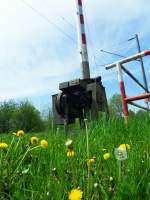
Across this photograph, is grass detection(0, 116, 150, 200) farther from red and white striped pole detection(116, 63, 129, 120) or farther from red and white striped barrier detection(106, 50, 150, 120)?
red and white striped pole detection(116, 63, 129, 120)

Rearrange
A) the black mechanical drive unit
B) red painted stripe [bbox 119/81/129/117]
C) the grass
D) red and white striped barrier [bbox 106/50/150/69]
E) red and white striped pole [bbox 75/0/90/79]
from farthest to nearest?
red and white striped pole [bbox 75/0/90/79]
the black mechanical drive unit
red and white striped barrier [bbox 106/50/150/69]
red painted stripe [bbox 119/81/129/117]
the grass

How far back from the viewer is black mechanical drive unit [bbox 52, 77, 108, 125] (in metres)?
6.18

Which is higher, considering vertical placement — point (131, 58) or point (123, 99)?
point (131, 58)

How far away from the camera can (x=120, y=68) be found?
5.70 metres

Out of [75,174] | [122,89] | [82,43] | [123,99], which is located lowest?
[75,174]

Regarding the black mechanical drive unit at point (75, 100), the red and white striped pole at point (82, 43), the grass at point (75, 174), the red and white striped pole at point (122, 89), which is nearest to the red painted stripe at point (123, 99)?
the red and white striped pole at point (122, 89)

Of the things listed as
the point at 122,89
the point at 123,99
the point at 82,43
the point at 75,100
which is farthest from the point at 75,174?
the point at 82,43

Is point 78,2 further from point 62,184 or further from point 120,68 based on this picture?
point 62,184

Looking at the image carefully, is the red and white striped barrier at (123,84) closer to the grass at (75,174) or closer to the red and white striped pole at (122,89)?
the red and white striped pole at (122,89)

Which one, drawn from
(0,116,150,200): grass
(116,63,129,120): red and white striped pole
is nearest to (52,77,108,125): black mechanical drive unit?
(116,63,129,120): red and white striped pole

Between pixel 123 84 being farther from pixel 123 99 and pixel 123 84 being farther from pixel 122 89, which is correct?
pixel 123 99

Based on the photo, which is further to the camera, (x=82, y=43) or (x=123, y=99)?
(x=82, y=43)

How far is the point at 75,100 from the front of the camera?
21.2 ft

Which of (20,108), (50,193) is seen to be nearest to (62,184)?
(50,193)
